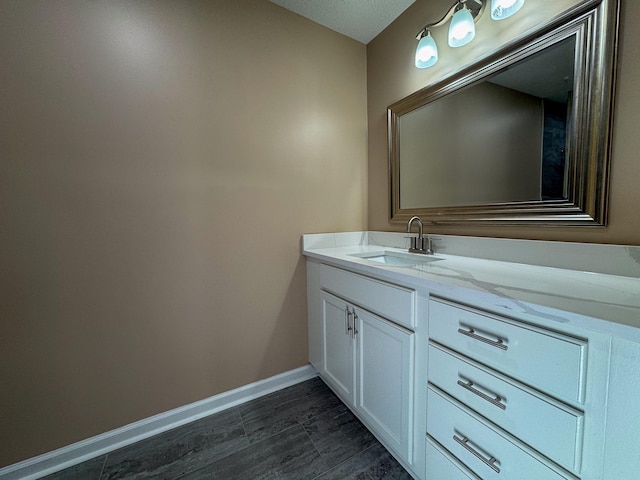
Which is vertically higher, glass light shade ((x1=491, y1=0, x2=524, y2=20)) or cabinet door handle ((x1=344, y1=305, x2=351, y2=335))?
glass light shade ((x1=491, y1=0, x2=524, y2=20))

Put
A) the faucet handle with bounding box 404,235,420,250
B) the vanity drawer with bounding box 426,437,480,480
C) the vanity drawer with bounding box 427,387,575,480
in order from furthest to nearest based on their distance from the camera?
1. the faucet handle with bounding box 404,235,420,250
2. the vanity drawer with bounding box 426,437,480,480
3. the vanity drawer with bounding box 427,387,575,480

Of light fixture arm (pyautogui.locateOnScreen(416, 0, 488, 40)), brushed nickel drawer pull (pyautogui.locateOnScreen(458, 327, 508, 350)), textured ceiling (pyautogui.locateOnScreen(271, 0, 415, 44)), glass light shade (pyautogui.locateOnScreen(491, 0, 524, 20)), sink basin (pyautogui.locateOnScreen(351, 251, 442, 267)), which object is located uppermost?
textured ceiling (pyautogui.locateOnScreen(271, 0, 415, 44))

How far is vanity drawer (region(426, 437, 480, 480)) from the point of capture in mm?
809

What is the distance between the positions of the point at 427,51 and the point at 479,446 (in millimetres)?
1710

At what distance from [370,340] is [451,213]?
31.8 inches

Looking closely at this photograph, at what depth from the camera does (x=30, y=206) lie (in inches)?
41.2

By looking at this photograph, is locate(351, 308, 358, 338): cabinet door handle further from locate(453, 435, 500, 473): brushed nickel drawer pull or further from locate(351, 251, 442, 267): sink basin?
locate(453, 435, 500, 473): brushed nickel drawer pull

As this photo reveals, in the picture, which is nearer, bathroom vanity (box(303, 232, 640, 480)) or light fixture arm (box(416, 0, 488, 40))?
bathroom vanity (box(303, 232, 640, 480))

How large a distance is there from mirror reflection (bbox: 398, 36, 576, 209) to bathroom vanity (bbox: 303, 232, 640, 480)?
0.27 m

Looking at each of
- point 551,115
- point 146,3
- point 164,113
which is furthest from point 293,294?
point 146,3

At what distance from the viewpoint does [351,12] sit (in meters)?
1.55

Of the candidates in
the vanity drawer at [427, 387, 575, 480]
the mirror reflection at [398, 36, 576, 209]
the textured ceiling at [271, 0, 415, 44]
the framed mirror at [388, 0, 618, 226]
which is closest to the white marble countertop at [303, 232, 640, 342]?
the framed mirror at [388, 0, 618, 226]

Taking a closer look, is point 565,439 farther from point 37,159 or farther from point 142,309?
point 37,159

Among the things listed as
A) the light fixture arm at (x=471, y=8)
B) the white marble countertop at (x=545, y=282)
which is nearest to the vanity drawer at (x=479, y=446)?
the white marble countertop at (x=545, y=282)
